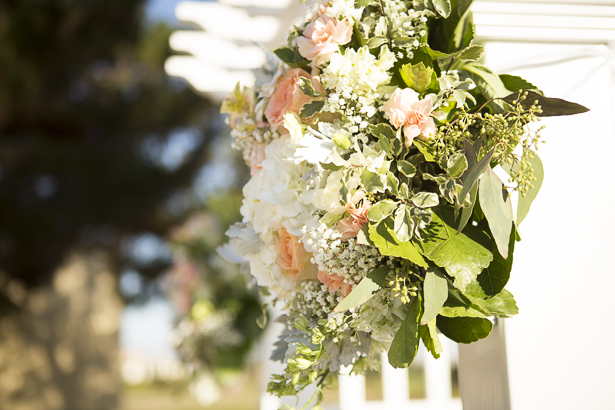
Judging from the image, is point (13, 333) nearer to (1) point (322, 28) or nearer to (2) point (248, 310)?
(2) point (248, 310)

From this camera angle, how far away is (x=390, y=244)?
19.1 inches

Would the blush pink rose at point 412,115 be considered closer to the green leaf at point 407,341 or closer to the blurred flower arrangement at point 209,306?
the green leaf at point 407,341

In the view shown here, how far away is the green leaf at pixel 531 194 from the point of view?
1.69 ft

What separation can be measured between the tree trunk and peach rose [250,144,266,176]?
523cm

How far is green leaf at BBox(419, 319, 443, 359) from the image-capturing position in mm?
497

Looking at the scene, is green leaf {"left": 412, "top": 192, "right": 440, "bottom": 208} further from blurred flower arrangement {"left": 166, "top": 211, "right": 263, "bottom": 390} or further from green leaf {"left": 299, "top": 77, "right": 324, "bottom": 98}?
blurred flower arrangement {"left": 166, "top": 211, "right": 263, "bottom": 390}

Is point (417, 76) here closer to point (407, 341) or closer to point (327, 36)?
point (327, 36)

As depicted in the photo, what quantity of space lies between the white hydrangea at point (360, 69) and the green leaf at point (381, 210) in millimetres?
141

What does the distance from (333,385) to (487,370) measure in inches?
8.8

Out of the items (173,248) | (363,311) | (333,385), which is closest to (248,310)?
(173,248)

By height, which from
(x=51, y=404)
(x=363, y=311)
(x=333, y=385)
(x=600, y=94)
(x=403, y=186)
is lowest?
(x=51, y=404)

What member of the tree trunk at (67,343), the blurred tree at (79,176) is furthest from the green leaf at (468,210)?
the tree trunk at (67,343)

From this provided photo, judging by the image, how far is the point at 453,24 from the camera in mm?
594

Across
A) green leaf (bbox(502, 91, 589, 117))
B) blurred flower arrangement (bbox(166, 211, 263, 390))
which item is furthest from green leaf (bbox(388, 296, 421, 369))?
blurred flower arrangement (bbox(166, 211, 263, 390))
